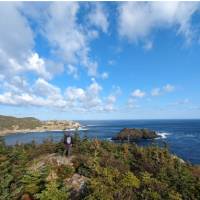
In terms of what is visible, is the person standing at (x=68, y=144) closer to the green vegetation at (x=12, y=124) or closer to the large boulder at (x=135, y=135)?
the large boulder at (x=135, y=135)

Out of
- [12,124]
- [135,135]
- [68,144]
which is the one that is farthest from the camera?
[12,124]

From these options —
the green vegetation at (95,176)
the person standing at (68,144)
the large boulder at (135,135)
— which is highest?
the large boulder at (135,135)

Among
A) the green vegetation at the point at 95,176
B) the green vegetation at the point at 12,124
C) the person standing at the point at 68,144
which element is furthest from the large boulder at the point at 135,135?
the green vegetation at the point at 12,124

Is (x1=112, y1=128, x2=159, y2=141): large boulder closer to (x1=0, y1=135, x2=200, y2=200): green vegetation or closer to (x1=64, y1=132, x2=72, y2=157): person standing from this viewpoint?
(x1=0, y1=135, x2=200, y2=200): green vegetation

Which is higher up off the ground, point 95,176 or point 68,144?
point 68,144

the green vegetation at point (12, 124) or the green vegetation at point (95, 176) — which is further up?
the green vegetation at point (12, 124)

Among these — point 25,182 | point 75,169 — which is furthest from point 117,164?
point 25,182

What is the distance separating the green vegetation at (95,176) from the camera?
14033mm

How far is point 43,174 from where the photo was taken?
17828mm

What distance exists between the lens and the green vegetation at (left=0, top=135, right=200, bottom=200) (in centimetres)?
1403

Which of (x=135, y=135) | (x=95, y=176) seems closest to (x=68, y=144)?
(x=95, y=176)

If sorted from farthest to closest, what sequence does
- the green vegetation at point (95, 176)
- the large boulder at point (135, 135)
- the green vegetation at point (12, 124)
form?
the green vegetation at point (12, 124) → the large boulder at point (135, 135) → the green vegetation at point (95, 176)

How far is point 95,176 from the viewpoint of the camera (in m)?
17.2

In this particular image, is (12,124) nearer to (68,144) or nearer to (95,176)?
(68,144)
